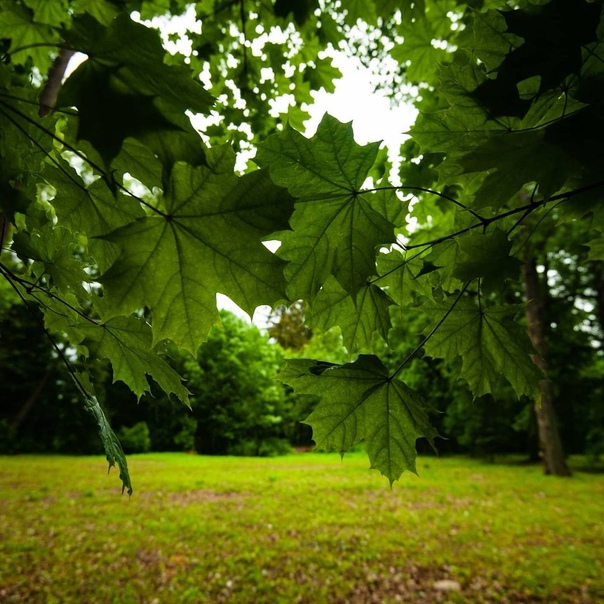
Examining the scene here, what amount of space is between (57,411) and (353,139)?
66.8ft

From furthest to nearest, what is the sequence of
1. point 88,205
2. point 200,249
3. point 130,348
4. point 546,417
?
point 546,417 < point 130,348 < point 88,205 < point 200,249

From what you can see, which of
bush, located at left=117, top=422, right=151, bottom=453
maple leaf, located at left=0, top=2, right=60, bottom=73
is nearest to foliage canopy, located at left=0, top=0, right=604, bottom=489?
maple leaf, located at left=0, top=2, right=60, bottom=73

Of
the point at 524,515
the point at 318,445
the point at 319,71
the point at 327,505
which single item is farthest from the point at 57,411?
the point at 318,445

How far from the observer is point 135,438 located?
16797 mm

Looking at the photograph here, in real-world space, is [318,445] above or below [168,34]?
below

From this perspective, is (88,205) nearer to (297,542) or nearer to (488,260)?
(488,260)

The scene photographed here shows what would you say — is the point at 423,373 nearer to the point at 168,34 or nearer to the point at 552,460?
the point at 552,460

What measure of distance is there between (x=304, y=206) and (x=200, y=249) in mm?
312

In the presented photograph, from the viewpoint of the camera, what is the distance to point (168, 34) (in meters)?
3.99

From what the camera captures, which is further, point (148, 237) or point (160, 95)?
point (148, 237)

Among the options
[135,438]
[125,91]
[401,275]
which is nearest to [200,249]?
[125,91]

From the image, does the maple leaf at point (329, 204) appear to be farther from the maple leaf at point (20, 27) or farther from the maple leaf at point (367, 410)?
the maple leaf at point (20, 27)

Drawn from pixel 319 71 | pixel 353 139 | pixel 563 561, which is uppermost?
pixel 319 71

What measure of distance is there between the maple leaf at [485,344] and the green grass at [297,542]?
385 cm
